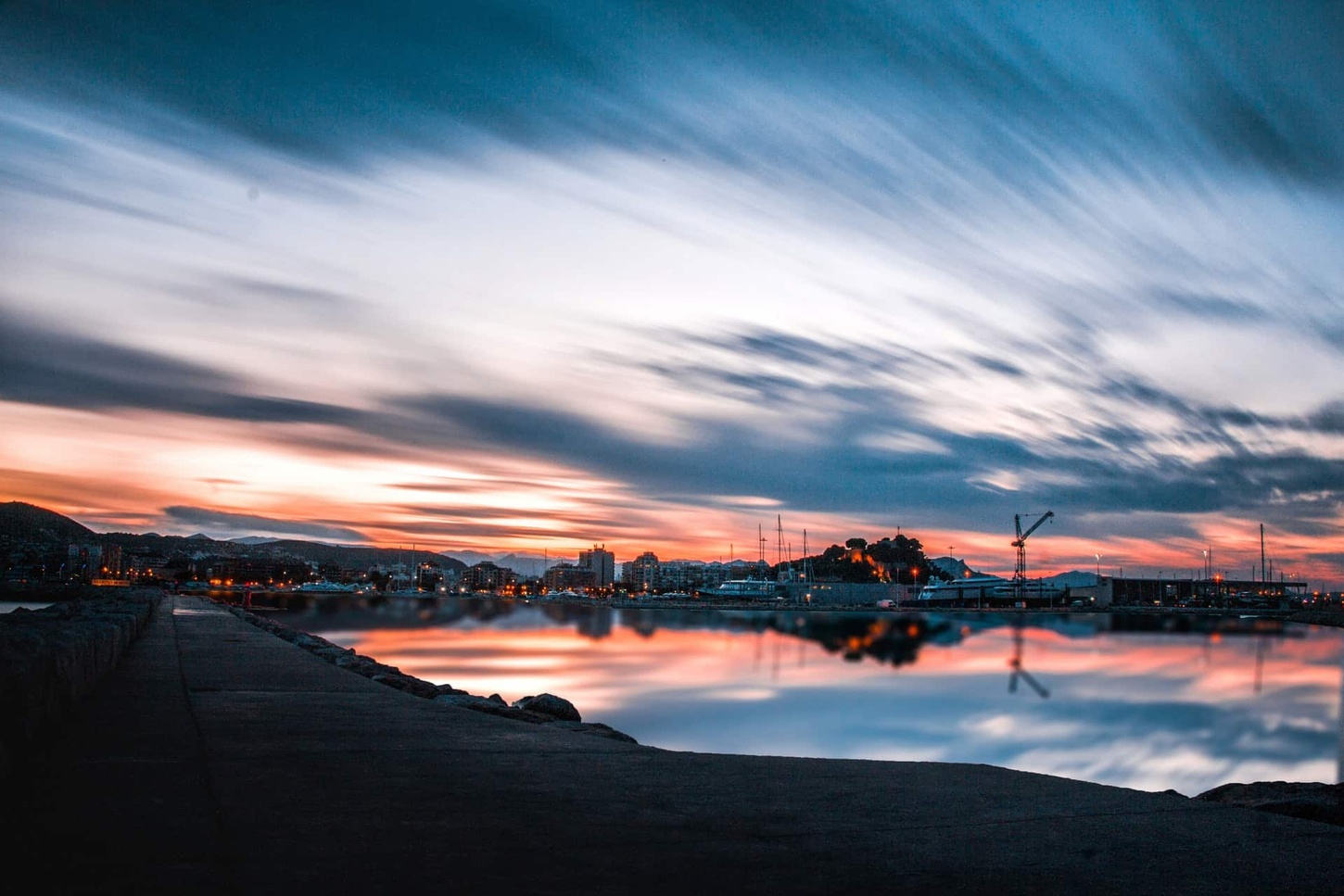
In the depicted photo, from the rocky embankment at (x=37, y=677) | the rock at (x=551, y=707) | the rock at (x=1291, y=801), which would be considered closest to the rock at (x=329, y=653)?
the rock at (x=551, y=707)

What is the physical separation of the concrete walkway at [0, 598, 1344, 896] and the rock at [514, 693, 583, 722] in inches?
242

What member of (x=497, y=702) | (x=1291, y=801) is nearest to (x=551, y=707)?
(x=497, y=702)

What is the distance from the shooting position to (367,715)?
9422mm

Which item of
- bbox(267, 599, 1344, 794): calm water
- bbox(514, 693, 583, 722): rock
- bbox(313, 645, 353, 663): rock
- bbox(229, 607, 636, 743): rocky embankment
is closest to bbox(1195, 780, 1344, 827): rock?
bbox(229, 607, 636, 743): rocky embankment

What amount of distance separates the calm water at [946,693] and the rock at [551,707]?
7223 mm

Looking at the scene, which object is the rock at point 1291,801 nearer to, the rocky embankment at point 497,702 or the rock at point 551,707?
the rocky embankment at point 497,702

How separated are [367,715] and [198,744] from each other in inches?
99.6

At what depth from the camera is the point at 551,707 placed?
14586 millimetres

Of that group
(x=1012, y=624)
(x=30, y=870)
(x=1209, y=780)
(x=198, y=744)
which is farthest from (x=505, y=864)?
(x=1012, y=624)

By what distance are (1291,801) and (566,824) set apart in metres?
5.39

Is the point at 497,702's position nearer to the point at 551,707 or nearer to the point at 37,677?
the point at 551,707

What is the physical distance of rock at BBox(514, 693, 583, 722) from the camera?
47.2ft

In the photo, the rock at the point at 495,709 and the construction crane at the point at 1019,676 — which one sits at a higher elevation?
the rock at the point at 495,709

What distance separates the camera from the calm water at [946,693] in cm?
2412
